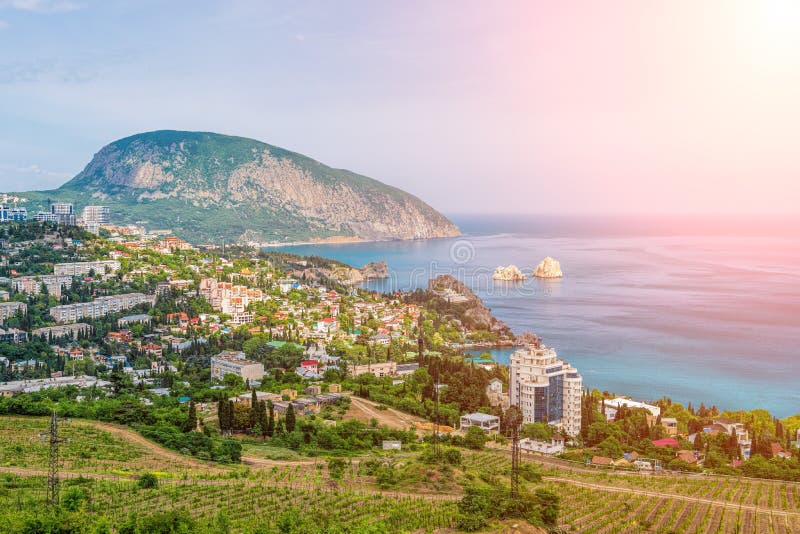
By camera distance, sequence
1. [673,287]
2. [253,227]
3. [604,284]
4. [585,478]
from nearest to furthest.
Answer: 1. [585,478]
2. [673,287]
3. [604,284]
4. [253,227]

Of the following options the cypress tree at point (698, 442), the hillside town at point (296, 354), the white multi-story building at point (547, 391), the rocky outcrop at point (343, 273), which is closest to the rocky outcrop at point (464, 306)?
the hillside town at point (296, 354)

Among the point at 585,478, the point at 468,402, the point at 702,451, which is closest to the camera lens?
the point at 585,478

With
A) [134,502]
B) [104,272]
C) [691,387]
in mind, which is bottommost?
[691,387]

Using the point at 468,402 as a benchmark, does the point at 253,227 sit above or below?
above

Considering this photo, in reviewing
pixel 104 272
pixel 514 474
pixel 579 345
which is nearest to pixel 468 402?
pixel 514 474

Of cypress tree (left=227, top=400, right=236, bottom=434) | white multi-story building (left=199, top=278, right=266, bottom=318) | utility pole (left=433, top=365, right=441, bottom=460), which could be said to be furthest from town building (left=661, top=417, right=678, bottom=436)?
white multi-story building (left=199, top=278, right=266, bottom=318)

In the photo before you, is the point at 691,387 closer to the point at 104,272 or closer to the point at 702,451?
the point at 702,451

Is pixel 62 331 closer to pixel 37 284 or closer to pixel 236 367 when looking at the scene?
pixel 37 284
